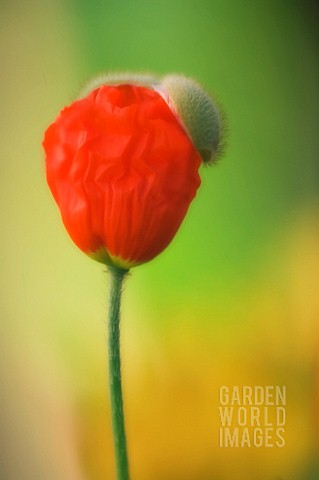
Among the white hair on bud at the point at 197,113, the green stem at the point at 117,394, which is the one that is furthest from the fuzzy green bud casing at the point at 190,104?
the green stem at the point at 117,394

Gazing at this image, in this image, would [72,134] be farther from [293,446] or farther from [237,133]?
[293,446]

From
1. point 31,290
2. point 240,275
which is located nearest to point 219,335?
point 240,275

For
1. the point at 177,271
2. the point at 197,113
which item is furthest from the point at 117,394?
the point at 197,113

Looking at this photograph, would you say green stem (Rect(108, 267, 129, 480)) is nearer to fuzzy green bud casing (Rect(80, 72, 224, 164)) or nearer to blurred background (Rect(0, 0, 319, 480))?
blurred background (Rect(0, 0, 319, 480))

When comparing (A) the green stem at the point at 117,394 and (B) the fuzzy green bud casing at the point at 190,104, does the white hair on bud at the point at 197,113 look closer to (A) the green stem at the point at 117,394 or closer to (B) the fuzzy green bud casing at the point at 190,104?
(B) the fuzzy green bud casing at the point at 190,104

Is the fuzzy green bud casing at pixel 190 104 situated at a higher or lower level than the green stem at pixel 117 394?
higher

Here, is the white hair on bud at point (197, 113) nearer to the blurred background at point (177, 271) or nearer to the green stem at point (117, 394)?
the blurred background at point (177, 271)

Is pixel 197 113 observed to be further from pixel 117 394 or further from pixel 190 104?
pixel 117 394
